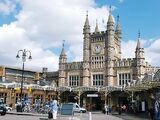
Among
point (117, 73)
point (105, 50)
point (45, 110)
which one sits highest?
point (105, 50)

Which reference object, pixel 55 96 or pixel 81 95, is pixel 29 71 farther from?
pixel 81 95

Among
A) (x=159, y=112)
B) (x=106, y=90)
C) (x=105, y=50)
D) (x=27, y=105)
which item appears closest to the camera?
(x=159, y=112)

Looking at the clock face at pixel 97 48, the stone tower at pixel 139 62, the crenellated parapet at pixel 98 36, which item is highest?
the crenellated parapet at pixel 98 36

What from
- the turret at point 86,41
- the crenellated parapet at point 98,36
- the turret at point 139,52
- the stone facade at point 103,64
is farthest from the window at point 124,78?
the crenellated parapet at point 98,36

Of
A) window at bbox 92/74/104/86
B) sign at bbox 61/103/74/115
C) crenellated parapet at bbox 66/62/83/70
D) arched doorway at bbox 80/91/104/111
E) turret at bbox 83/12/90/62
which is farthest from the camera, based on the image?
crenellated parapet at bbox 66/62/83/70

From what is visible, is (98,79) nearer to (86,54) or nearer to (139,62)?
(86,54)

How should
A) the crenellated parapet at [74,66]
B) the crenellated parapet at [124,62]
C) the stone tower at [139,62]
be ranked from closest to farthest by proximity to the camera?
the stone tower at [139,62] < the crenellated parapet at [124,62] < the crenellated parapet at [74,66]

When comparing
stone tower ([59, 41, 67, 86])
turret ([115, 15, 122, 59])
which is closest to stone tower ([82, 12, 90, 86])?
stone tower ([59, 41, 67, 86])

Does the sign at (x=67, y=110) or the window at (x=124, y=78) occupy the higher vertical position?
the window at (x=124, y=78)

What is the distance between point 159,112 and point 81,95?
161 ft

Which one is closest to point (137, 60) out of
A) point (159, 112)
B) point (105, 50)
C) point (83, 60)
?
point (105, 50)

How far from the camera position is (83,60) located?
6481 centimetres

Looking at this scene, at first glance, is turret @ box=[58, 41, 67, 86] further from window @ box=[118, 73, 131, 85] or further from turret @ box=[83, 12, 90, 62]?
Answer: window @ box=[118, 73, 131, 85]

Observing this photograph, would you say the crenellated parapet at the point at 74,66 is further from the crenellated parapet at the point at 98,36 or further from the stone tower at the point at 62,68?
the crenellated parapet at the point at 98,36
